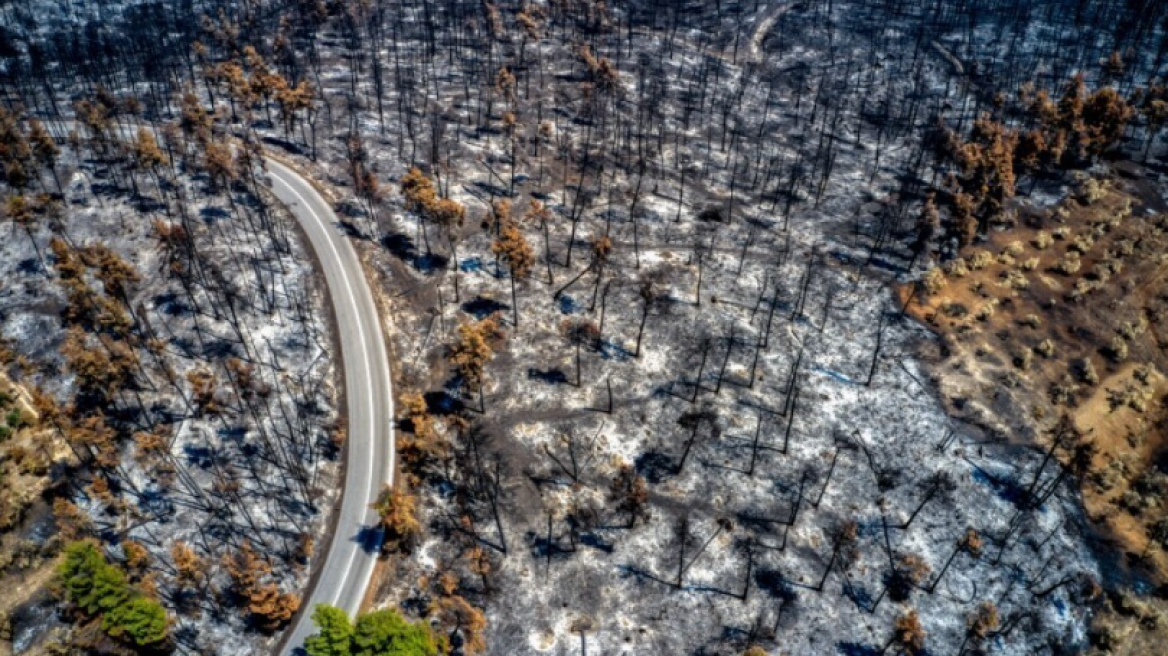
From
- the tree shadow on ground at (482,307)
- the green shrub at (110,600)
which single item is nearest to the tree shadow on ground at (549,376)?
the tree shadow on ground at (482,307)

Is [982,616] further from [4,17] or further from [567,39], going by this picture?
[4,17]

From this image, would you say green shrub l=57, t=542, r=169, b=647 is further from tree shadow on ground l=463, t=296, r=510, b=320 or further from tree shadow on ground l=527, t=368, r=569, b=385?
tree shadow on ground l=463, t=296, r=510, b=320

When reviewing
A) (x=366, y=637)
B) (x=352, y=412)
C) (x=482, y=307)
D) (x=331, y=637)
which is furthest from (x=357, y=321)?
(x=366, y=637)

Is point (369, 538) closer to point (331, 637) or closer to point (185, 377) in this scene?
point (331, 637)

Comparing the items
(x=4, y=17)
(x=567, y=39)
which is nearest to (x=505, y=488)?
(x=567, y=39)

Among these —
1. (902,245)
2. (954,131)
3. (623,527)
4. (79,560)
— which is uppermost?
(954,131)

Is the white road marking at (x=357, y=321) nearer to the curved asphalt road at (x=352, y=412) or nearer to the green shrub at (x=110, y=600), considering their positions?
the curved asphalt road at (x=352, y=412)

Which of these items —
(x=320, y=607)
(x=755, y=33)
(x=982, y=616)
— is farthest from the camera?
(x=755, y=33)

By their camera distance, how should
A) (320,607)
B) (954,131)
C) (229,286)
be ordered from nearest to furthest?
(320,607), (229,286), (954,131)
